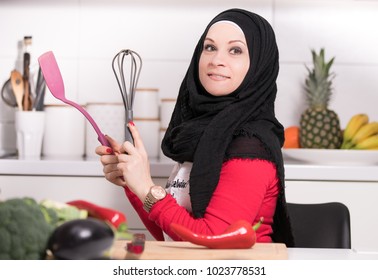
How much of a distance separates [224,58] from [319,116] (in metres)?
0.84

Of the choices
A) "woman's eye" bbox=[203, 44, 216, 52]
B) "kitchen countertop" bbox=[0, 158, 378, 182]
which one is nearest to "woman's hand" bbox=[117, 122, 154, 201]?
"woman's eye" bbox=[203, 44, 216, 52]

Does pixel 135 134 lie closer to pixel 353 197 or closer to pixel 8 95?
pixel 353 197

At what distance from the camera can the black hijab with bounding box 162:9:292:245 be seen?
1017mm

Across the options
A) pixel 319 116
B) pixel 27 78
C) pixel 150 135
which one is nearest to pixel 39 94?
pixel 27 78

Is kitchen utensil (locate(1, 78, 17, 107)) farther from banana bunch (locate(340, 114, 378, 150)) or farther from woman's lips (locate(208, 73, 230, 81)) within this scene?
woman's lips (locate(208, 73, 230, 81))

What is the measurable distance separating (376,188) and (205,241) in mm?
1135

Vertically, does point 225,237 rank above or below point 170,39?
below

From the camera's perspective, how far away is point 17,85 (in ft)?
6.16

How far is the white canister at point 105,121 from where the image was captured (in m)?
1.84

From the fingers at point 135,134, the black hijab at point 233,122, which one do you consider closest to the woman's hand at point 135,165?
the fingers at point 135,134

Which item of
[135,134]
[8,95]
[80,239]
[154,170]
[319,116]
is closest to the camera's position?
[80,239]

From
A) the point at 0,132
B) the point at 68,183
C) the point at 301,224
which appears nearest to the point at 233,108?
the point at 301,224

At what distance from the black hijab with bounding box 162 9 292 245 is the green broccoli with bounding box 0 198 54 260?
0.52 meters

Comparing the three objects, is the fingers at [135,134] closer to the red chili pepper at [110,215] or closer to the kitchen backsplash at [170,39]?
the red chili pepper at [110,215]
